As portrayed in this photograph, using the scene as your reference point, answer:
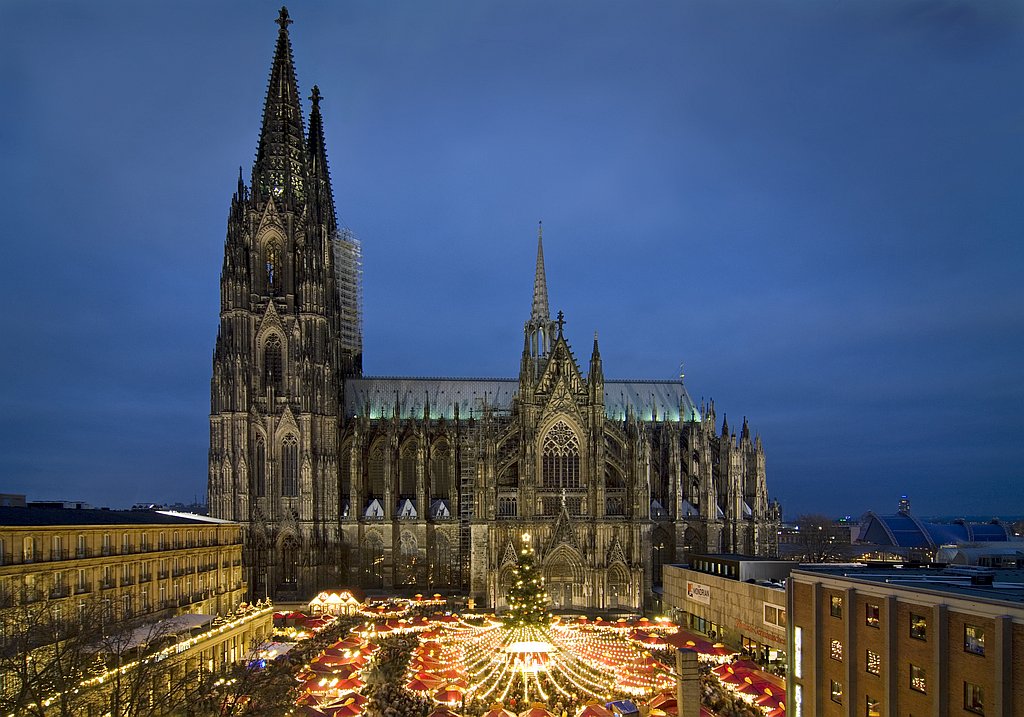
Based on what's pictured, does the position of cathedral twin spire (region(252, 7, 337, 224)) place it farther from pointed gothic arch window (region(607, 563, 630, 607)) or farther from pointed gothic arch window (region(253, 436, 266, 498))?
pointed gothic arch window (region(607, 563, 630, 607))

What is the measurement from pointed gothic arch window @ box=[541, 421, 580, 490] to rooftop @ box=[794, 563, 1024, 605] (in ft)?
105

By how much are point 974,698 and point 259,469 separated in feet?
208

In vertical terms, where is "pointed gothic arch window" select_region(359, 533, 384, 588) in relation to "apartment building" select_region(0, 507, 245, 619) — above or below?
below

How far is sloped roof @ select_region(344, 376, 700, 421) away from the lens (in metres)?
86.8

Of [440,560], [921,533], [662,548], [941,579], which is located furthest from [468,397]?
[921,533]

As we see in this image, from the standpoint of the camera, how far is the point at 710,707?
129 feet

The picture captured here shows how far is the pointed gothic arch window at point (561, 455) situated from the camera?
235 ft

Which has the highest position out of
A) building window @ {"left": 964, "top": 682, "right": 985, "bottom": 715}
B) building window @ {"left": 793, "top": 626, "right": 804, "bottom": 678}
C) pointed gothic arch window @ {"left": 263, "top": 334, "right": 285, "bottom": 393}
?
pointed gothic arch window @ {"left": 263, "top": 334, "right": 285, "bottom": 393}

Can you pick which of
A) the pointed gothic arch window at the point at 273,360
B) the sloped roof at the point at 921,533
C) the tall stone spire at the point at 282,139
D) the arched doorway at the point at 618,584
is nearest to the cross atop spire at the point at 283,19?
the tall stone spire at the point at 282,139

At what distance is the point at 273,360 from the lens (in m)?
78.2

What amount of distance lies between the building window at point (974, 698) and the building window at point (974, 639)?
1.10m

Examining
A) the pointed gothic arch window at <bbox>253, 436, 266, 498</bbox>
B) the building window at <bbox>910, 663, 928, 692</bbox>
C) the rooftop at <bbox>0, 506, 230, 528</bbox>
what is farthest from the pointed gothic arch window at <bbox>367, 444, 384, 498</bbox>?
the building window at <bbox>910, 663, 928, 692</bbox>

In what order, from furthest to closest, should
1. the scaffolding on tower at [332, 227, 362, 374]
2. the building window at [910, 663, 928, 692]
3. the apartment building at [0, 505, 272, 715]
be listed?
the scaffolding on tower at [332, 227, 362, 374]
the building window at [910, 663, 928, 692]
the apartment building at [0, 505, 272, 715]

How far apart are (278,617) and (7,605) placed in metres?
34.6
